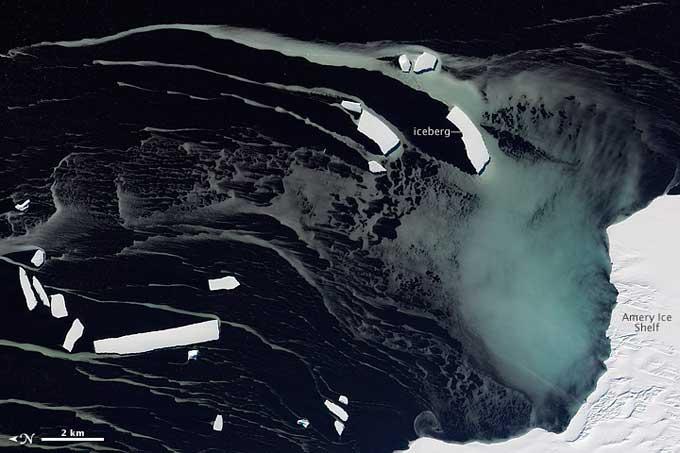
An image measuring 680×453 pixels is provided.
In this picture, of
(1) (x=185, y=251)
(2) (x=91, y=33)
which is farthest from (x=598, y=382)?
(2) (x=91, y=33)

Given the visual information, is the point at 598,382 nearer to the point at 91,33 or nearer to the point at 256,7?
the point at 256,7

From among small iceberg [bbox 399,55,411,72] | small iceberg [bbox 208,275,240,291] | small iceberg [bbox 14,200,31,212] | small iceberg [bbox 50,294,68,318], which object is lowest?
small iceberg [bbox 50,294,68,318]

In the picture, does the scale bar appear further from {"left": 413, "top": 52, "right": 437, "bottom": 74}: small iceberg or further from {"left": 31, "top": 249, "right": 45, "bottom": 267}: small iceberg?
{"left": 413, "top": 52, "right": 437, "bottom": 74}: small iceberg

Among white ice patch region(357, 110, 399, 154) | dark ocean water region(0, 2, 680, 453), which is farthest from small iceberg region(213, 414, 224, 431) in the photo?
white ice patch region(357, 110, 399, 154)

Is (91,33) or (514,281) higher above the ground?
(91,33)

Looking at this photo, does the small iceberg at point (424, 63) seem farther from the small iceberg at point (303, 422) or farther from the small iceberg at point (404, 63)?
the small iceberg at point (303, 422)

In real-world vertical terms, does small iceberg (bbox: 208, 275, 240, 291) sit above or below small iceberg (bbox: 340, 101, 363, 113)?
below

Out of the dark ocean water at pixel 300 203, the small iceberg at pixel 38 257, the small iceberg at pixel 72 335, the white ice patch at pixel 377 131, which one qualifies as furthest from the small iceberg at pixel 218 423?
the white ice patch at pixel 377 131
